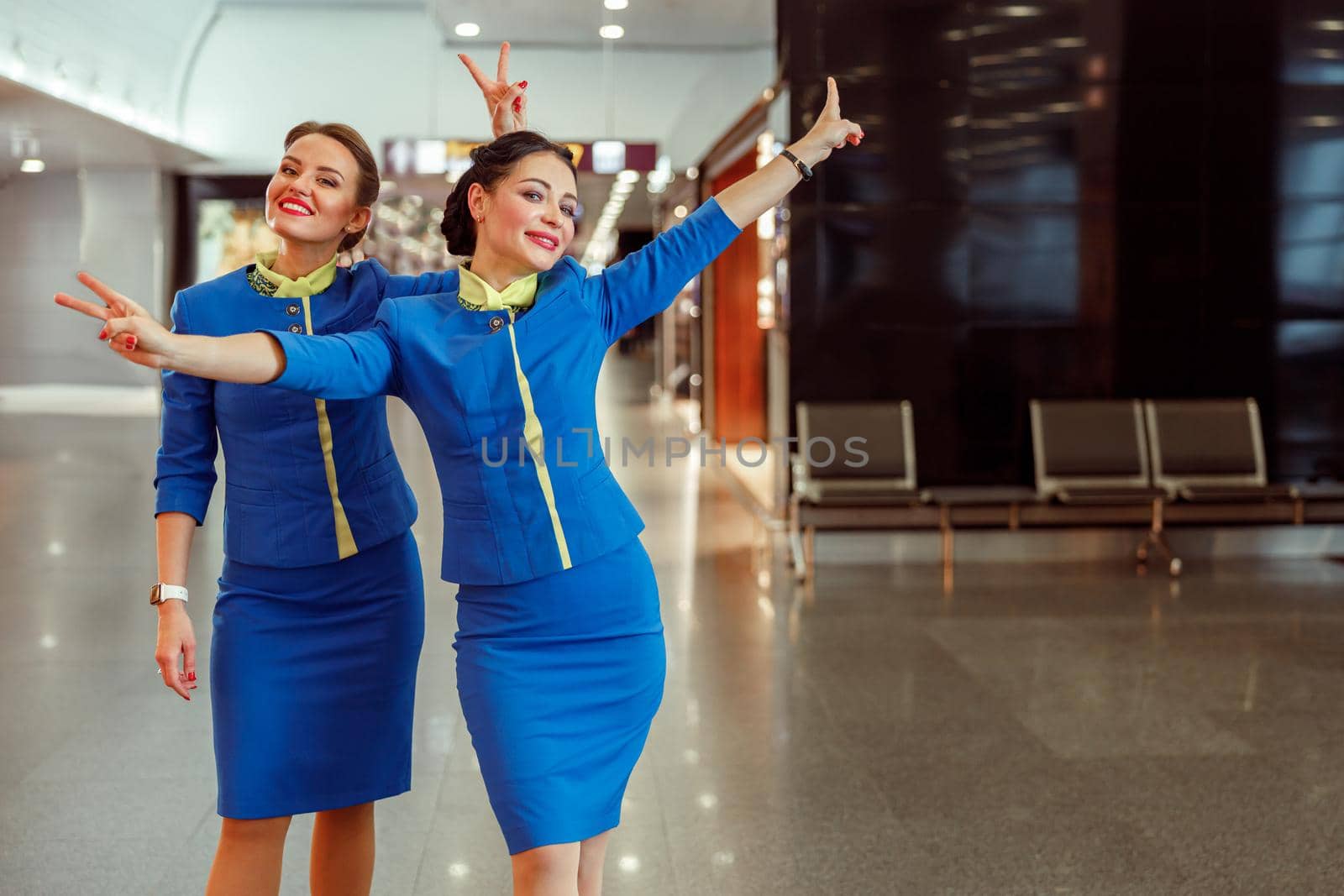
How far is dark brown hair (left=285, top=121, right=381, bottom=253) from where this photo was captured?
2039mm

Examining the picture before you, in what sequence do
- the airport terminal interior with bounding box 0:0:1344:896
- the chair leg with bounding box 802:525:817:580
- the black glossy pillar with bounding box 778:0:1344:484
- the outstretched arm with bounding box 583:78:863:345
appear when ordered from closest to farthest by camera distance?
1. the outstretched arm with bounding box 583:78:863:345
2. the airport terminal interior with bounding box 0:0:1344:896
3. the chair leg with bounding box 802:525:817:580
4. the black glossy pillar with bounding box 778:0:1344:484

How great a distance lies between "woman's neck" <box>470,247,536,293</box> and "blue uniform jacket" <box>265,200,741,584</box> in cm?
5

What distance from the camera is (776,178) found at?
6.68 feet

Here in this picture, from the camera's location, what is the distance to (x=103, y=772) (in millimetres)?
3879

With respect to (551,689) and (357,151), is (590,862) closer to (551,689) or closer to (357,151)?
(551,689)

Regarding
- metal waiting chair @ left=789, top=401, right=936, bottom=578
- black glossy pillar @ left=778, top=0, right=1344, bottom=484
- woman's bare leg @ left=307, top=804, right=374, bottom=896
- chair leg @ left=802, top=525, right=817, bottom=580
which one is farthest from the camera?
black glossy pillar @ left=778, top=0, right=1344, bottom=484

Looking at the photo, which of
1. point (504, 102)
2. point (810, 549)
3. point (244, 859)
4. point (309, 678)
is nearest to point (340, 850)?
point (244, 859)

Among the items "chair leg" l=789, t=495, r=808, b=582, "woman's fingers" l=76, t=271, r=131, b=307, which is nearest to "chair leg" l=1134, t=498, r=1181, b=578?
"chair leg" l=789, t=495, r=808, b=582

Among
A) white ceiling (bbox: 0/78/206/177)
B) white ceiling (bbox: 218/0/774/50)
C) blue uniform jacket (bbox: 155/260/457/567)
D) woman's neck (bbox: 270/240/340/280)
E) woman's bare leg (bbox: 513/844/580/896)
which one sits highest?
white ceiling (bbox: 218/0/774/50)

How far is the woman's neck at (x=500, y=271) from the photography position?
192 centimetres

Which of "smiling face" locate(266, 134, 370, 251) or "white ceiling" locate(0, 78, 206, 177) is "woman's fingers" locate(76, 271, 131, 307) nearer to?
"smiling face" locate(266, 134, 370, 251)

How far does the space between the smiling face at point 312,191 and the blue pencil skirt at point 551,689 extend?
64cm

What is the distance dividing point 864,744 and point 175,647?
269cm

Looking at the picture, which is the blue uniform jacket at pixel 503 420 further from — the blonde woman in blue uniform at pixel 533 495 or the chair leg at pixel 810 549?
the chair leg at pixel 810 549
